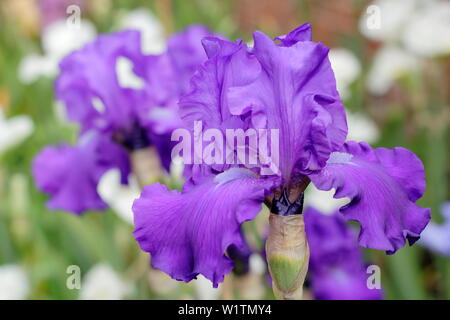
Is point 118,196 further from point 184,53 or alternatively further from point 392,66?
point 392,66

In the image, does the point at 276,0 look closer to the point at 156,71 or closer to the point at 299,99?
the point at 156,71

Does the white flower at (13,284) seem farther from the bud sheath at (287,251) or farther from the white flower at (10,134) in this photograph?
the bud sheath at (287,251)

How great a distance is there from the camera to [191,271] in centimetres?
69

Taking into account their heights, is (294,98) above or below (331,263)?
above

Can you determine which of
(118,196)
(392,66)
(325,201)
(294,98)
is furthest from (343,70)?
(294,98)

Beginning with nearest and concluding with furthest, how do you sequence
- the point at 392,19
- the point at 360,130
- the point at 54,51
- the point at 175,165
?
the point at 175,165 < the point at 360,130 < the point at 392,19 < the point at 54,51

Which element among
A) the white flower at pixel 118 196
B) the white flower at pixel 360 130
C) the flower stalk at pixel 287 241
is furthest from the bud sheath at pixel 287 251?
the white flower at pixel 360 130

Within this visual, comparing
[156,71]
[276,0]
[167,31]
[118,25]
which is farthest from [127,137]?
[276,0]

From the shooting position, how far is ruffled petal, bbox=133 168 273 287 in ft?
2.21

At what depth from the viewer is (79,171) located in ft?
4.00

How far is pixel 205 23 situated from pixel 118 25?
33cm

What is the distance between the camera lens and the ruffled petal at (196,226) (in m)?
0.67

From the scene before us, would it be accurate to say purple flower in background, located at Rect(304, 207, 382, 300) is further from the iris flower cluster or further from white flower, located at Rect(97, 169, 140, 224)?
white flower, located at Rect(97, 169, 140, 224)

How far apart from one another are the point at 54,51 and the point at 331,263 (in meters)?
1.44
